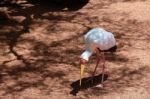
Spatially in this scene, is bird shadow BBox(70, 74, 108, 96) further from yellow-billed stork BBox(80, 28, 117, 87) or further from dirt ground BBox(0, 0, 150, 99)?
yellow-billed stork BBox(80, 28, 117, 87)

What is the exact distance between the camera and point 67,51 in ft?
21.6

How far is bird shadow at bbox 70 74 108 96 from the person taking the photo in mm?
5561

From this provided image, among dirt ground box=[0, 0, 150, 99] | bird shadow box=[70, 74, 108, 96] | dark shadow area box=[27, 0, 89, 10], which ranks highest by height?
dark shadow area box=[27, 0, 89, 10]

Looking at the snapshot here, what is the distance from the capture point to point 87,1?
854 cm

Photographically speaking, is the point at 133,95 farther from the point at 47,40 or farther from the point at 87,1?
the point at 87,1

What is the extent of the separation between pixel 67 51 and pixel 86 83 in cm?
102

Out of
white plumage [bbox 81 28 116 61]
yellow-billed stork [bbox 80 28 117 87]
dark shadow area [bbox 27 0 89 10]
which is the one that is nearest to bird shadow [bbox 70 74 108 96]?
yellow-billed stork [bbox 80 28 117 87]

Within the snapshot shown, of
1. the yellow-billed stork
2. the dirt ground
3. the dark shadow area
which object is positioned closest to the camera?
the yellow-billed stork

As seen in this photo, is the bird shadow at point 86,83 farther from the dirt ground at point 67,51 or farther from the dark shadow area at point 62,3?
the dark shadow area at point 62,3

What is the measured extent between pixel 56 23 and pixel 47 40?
727mm

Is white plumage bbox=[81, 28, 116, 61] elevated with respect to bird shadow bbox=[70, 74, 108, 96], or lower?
elevated

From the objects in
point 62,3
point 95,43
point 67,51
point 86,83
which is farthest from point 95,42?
point 62,3

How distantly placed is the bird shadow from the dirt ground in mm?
19

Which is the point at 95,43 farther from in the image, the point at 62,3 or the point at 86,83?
the point at 62,3
